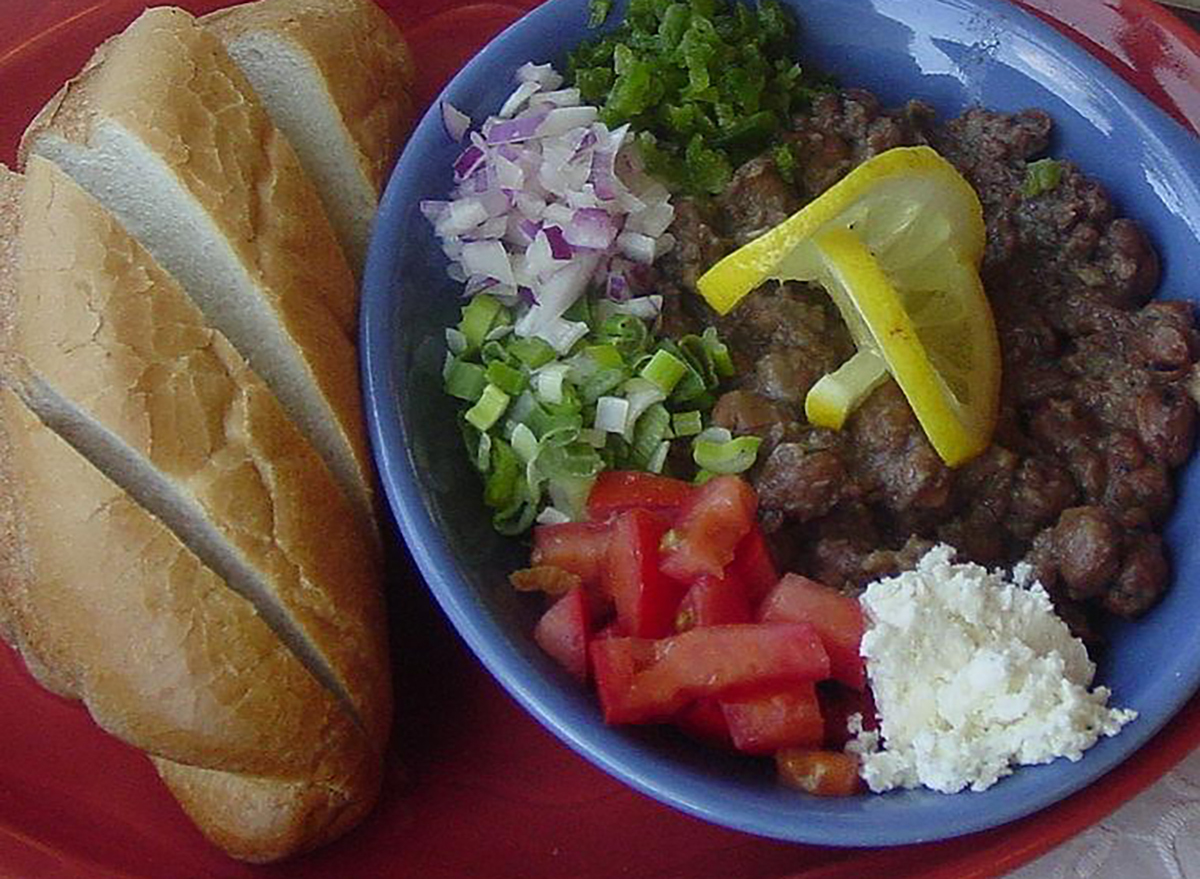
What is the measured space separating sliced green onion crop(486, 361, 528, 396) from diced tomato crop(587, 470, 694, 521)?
21 centimetres

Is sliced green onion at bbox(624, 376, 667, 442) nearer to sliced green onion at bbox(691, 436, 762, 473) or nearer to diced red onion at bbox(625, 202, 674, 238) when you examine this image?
sliced green onion at bbox(691, 436, 762, 473)

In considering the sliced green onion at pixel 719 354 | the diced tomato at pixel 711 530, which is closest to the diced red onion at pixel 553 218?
the sliced green onion at pixel 719 354

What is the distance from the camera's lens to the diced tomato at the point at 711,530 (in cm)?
212

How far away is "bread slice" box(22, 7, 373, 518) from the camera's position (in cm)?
227

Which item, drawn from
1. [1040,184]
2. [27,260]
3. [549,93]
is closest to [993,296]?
[1040,184]

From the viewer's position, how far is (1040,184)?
8.13 feet

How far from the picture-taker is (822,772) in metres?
2.05

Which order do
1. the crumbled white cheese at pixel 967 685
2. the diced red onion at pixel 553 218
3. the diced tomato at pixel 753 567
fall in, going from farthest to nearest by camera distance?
the diced red onion at pixel 553 218
the diced tomato at pixel 753 567
the crumbled white cheese at pixel 967 685

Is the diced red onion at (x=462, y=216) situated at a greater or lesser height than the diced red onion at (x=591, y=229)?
lesser

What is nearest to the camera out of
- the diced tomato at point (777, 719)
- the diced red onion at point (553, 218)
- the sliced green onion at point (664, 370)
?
the diced tomato at point (777, 719)

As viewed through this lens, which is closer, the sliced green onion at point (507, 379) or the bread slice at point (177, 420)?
the bread slice at point (177, 420)

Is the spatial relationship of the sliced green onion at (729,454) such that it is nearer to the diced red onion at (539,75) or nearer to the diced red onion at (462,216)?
the diced red onion at (462,216)

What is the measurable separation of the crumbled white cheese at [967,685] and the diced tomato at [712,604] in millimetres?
187

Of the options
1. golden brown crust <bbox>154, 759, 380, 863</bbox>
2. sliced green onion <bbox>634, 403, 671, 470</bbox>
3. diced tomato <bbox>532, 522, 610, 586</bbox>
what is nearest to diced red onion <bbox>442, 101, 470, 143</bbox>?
sliced green onion <bbox>634, 403, 671, 470</bbox>
